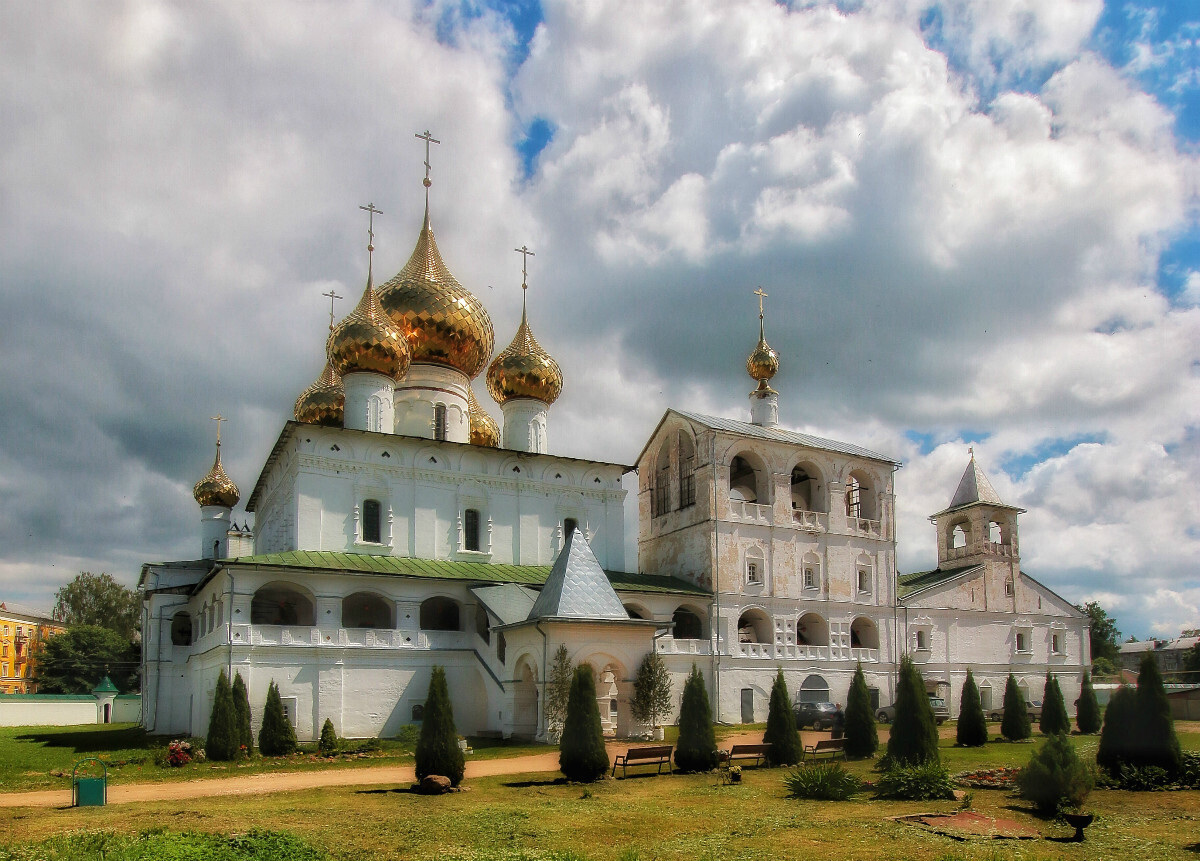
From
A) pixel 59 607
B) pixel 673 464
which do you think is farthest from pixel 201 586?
pixel 59 607

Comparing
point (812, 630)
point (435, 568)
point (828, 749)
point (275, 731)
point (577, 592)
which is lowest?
point (828, 749)

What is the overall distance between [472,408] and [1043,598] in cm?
2418

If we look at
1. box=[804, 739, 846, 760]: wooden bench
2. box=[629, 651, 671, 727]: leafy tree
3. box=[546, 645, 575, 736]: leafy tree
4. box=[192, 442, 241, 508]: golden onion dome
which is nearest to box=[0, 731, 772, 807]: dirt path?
box=[546, 645, 575, 736]: leafy tree

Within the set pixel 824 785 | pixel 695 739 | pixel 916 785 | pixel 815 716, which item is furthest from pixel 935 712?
pixel 824 785

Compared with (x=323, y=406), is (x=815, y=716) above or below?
below

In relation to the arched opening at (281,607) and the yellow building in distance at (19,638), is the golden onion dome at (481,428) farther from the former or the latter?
the yellow building in distance at (19,638)

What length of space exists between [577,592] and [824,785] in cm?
961

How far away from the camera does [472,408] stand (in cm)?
3550

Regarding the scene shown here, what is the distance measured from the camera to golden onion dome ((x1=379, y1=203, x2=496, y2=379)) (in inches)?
1283

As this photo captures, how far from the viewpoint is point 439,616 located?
29.9m

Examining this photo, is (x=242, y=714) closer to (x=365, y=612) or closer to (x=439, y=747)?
(x=365, y=612)

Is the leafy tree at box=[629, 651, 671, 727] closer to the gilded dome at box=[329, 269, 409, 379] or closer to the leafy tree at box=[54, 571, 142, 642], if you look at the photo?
the gilded dome at box=[329, 269, 409, 379]

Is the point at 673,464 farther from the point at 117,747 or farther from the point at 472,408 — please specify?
the point at 117,747

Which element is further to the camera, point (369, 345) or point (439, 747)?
point (369, 345)
